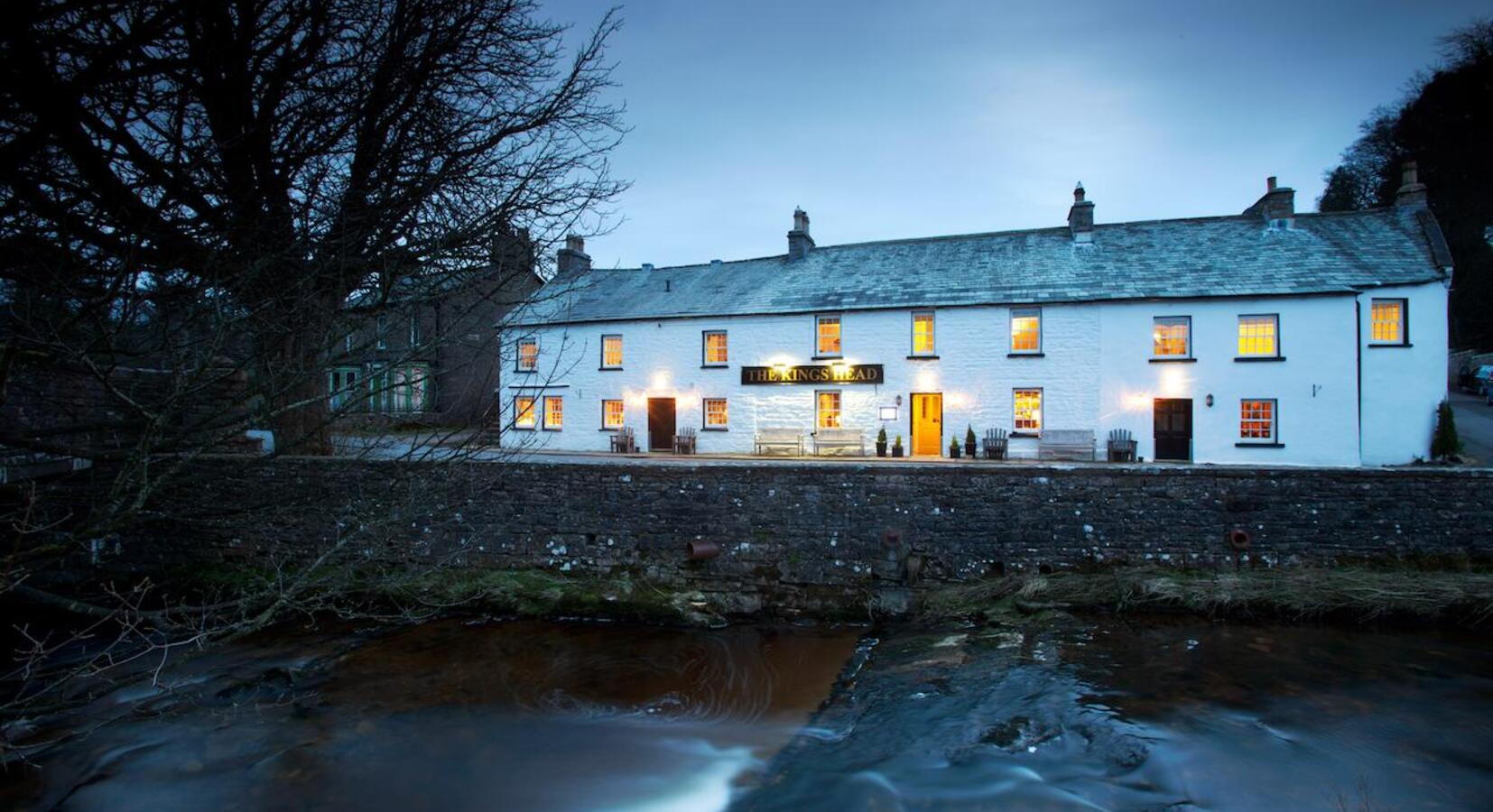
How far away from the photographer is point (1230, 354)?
56.0ft

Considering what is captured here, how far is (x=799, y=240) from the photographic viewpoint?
23078mm

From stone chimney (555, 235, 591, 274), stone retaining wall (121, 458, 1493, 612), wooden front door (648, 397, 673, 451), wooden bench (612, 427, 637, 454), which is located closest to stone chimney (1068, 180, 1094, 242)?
stone retaining wall (121, 458, 1493, 612)

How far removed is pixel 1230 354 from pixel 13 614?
24278 millimetres

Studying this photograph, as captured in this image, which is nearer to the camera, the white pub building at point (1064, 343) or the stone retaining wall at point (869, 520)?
the stone retaining wall at point (869, 520)

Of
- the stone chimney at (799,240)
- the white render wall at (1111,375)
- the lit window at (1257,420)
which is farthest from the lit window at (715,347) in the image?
the lit window at (1257,420)

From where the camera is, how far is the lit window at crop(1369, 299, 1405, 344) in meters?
17.0

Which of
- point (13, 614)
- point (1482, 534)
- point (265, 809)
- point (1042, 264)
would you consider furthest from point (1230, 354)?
point (13, 614)

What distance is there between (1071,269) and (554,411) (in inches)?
626

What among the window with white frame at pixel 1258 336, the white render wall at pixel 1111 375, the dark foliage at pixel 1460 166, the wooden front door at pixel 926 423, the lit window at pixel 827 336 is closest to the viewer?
the white render wall at pixel 1111 375

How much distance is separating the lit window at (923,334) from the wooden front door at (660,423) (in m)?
7.42

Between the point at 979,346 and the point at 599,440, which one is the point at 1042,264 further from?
the point at 599,440

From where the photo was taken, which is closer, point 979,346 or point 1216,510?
point 1216,510

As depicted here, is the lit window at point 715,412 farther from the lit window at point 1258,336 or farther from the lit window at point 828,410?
the lit window at point 1258,336

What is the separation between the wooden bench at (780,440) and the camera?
19812 millimetres
